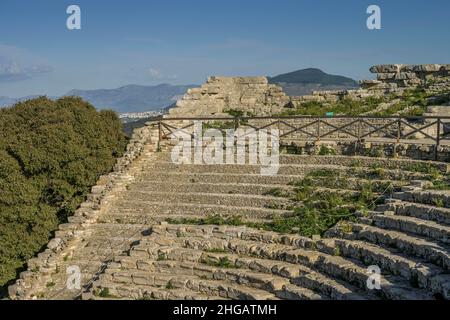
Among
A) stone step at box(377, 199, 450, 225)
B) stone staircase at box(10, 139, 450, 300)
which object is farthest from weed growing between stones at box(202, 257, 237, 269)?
stone step at box(377, 199, 450, 225)

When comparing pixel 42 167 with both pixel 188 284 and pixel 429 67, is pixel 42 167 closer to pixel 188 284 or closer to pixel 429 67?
pixel 188 284

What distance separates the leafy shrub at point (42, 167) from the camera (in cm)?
1630

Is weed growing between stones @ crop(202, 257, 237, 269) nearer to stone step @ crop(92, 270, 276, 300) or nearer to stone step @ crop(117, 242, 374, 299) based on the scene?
stone step @ crop(117, 242, 374, 299)

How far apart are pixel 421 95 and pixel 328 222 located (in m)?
10.7

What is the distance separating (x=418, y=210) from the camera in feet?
36.8

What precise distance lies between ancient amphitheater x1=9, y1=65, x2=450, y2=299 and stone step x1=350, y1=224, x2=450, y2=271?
2cm

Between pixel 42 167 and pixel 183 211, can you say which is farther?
pixel 42 167

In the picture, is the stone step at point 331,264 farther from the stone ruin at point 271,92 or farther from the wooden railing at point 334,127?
the stone ruin at point 271,92

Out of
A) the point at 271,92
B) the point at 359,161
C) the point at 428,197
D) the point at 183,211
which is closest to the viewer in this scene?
the point at 428,197

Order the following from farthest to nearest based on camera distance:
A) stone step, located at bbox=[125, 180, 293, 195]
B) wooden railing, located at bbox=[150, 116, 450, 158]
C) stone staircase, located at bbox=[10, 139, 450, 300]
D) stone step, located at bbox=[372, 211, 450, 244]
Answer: wooden railing, located at bbox=[150, 116, 450, 158] → stone step, located at bbox=[125, 180, 293, 195] → stone staircase, located at bbox=[10, 139, 450, 300] → stone step, located at bbox=[372, 211, 450, 244]

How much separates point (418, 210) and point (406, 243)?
1207mm

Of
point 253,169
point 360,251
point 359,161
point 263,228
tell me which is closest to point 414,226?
point 360,251

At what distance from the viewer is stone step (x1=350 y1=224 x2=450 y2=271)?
30.6 feet
